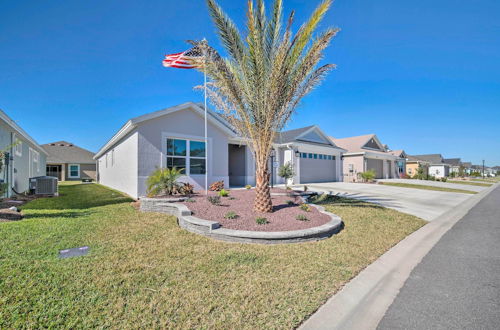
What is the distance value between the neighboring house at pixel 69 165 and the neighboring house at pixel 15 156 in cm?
1392

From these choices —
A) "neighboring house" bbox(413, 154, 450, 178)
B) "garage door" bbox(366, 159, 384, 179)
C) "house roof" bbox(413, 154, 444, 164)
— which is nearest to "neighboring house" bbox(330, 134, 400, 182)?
"garage door" bbox(366, 159, 384, 179)

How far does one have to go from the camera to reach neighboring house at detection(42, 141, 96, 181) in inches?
1113

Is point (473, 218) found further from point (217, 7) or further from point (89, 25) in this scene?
point (89, 25)

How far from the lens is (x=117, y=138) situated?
1337 centimetres

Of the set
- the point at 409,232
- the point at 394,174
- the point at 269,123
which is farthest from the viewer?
the point at 394,174

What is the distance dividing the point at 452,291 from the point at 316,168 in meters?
18.1

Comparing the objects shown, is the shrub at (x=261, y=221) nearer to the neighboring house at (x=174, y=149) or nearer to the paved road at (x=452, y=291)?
the paved road at (x=452, y=291)

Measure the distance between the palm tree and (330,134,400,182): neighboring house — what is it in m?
20.7

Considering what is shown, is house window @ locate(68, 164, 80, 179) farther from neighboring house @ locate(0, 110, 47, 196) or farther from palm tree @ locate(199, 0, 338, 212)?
palm tree @ locate(199, 0, 338, 212)

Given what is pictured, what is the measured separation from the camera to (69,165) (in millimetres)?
28750

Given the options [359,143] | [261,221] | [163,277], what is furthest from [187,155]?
[359,143]

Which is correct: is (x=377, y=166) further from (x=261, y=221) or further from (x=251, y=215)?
(x=261, y=221)

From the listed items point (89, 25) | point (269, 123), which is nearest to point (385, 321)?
point (269, 123)

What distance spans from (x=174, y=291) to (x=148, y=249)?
1.72 meters
